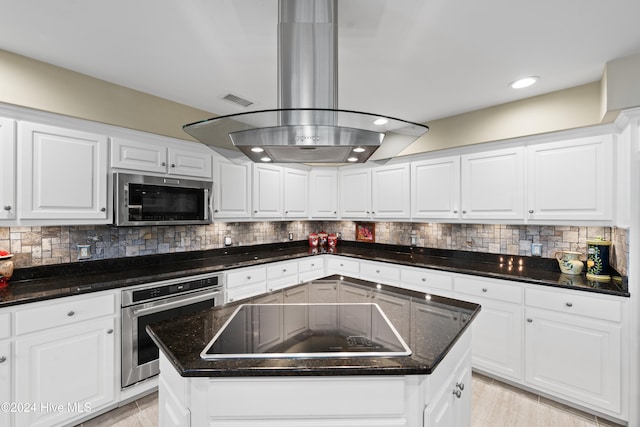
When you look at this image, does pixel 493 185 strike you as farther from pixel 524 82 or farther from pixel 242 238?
pixel 242 238

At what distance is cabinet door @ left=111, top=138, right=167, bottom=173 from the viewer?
91.7 inches

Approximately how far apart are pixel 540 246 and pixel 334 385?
2.70m

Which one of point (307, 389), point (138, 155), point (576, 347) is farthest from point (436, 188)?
point (138, 155)

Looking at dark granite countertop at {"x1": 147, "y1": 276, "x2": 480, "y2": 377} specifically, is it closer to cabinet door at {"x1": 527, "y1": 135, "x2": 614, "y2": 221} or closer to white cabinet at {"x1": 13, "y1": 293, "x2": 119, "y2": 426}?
white cabinet at {"x1": 13, "y1": 293, "x2": 119, "y2": 426}

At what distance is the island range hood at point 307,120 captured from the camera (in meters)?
1.14

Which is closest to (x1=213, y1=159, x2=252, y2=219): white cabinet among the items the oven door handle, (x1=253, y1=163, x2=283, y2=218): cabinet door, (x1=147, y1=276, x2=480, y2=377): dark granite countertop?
(x1=253, y1=163, x2=283, y2=218): cabinet door

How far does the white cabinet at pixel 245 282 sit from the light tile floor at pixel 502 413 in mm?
995

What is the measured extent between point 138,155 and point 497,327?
343cm

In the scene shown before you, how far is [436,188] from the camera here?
3.20 m

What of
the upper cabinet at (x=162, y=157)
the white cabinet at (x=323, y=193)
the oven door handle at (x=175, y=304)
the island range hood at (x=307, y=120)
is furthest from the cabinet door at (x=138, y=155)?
the white cabinet at (x=323, y=193)

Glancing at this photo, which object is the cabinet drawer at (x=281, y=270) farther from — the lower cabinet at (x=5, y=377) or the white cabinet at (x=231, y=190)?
the lower cabinet at (x=5, y=377)

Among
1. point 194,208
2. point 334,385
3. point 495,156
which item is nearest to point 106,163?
point 194,208

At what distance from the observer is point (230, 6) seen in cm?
144

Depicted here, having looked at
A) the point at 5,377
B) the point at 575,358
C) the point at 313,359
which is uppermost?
the point at 313,359
